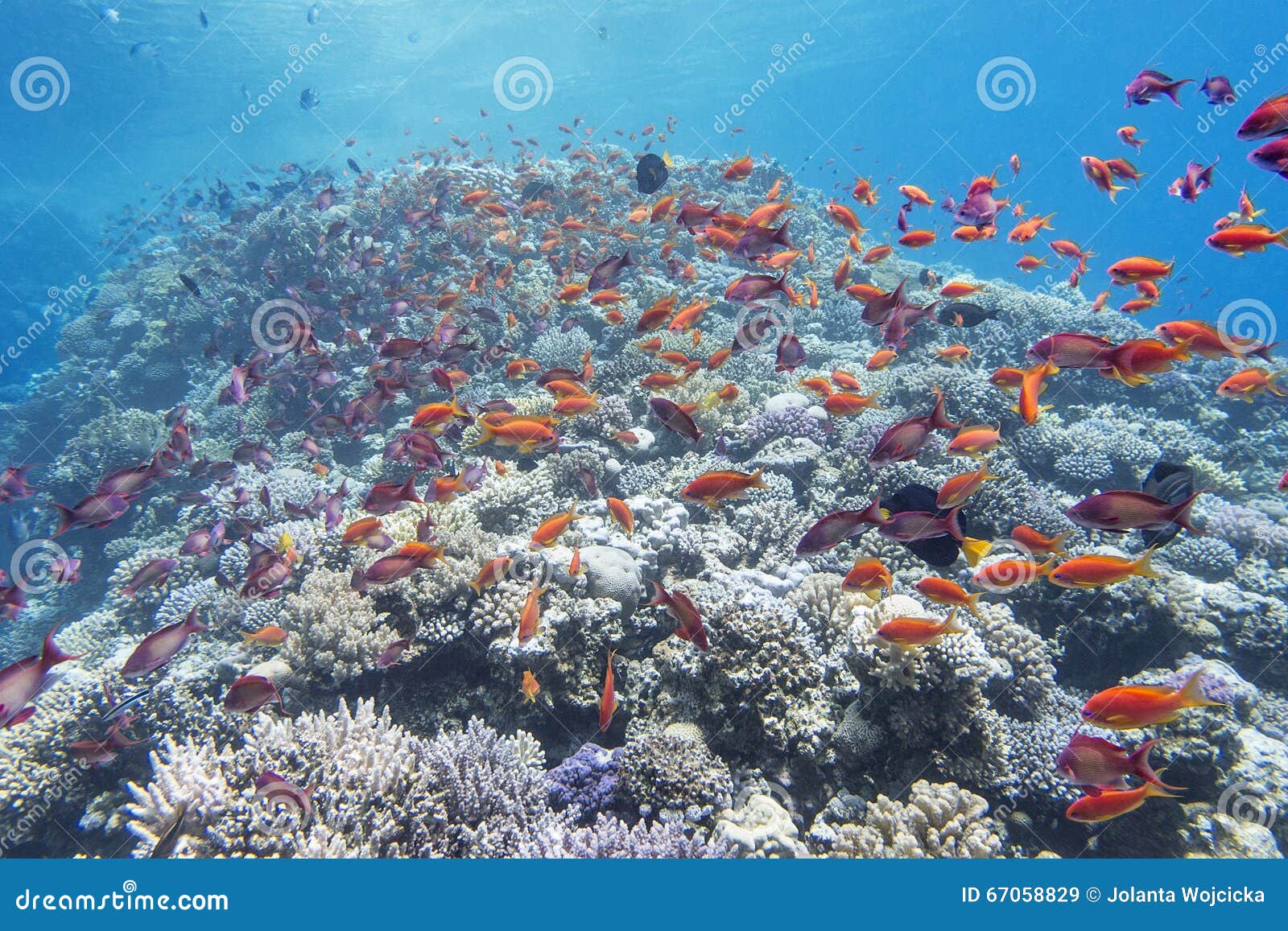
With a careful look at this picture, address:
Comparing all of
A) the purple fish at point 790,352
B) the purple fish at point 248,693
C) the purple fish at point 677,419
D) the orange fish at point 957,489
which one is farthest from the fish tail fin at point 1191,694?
the purple fish at point 248,693

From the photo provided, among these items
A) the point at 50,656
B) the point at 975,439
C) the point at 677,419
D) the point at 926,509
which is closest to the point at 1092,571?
the point at 926,509

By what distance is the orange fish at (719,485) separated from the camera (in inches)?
144

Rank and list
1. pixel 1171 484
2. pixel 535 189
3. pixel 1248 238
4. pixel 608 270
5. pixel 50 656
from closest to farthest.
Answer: pixel 50 656 < pixel 1171 484 < pixel 1248 238 < pixel 608 270 < pixel 535 189

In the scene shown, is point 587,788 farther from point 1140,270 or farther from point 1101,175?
point 1101,175

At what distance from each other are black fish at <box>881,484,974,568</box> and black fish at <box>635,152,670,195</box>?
4.92 meters

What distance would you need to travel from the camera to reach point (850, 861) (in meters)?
2.86

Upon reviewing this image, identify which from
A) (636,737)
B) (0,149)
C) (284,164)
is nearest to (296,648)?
(636,737)

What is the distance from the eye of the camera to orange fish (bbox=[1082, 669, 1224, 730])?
2859mm

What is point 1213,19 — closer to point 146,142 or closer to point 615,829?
point 615,829

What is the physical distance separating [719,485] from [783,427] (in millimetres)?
4685

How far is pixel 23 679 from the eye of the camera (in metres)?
2.68

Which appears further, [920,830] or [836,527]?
[920,830]

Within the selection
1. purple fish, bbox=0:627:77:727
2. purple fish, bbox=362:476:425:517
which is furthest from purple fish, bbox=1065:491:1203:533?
purple fish, bbox=0:627:77:727

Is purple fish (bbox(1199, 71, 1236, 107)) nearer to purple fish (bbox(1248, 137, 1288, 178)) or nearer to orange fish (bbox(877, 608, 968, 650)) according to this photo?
purple fish (bbox(1248, 137, 1288, 178))
